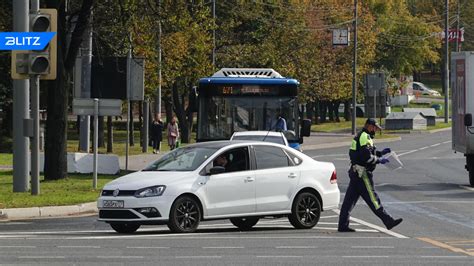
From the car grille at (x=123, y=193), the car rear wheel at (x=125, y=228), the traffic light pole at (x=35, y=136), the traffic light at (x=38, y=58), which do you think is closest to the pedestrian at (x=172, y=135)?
the traffic light pole at (x=35, y=136)

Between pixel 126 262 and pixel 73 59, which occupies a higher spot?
pixel 73 59

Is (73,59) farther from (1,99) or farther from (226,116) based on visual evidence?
(1,99)

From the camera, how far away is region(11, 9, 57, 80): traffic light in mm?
23859

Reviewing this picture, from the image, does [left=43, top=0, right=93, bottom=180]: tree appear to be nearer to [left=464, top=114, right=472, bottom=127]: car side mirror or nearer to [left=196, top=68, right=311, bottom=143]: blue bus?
[left=196, top=68, right=311, bottom=143]: blue bus

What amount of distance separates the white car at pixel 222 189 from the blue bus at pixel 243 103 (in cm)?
954

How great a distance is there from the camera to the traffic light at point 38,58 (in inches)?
939

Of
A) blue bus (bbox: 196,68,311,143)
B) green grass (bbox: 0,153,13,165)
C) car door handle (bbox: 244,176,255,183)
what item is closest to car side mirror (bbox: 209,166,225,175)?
car door handle (bbox: 244,176,255,183)

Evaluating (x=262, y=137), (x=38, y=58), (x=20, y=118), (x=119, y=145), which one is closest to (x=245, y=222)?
(x=262, y=137)

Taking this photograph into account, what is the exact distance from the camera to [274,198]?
1897cm

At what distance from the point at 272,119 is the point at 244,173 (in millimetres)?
10621

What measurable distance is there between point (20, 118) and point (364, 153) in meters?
10.4

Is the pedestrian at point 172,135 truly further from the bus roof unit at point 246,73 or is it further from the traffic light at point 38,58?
the traffic light at point 38,58

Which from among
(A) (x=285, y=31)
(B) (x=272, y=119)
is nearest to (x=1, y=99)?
(A) (x=285, y=31)

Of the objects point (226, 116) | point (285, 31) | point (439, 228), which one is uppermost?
point (285, 31)
